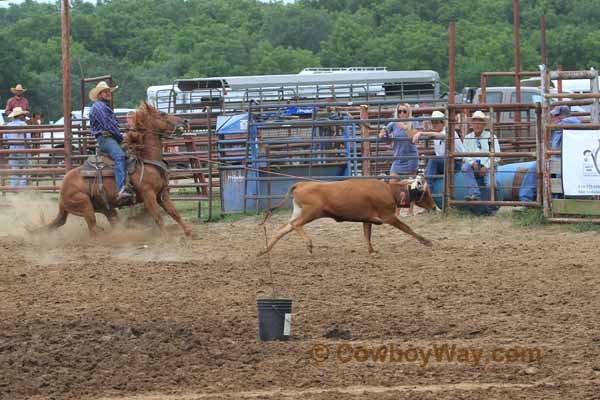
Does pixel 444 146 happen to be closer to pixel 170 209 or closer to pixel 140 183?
pixel 170 209

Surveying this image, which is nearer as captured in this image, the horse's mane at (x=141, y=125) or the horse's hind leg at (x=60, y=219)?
the horse's mane at (x=141, y=125)

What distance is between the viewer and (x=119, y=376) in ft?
19.9

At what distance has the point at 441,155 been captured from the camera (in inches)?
551

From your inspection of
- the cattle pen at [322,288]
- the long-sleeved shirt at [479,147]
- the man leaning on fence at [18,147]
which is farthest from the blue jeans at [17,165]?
the long-sleeved shirt at [479,147]

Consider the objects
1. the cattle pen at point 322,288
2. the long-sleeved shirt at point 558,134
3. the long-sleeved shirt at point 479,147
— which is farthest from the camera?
the long-sleeved shirt at point 479,147

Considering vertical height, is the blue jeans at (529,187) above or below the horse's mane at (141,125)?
below

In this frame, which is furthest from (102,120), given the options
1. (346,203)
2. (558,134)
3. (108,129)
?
(558,134)

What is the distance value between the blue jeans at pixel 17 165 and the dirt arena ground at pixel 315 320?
259 inches

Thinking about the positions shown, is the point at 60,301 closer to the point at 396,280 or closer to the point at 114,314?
the point at 114,314

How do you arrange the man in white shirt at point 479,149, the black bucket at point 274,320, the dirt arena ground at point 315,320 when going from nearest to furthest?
the dirt arena ground at point 315,320 → the black bucket at point 274,320 → the man in white shirt at point 479,149

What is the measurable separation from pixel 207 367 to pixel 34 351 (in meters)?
1.20

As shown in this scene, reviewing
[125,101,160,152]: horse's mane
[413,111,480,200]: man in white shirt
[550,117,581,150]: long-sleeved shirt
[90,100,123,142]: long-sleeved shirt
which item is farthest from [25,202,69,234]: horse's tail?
[550,117,581,150]: long-sleeved shirt

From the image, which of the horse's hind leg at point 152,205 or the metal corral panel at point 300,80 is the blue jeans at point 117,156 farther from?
the metal corral panel at point 300,80

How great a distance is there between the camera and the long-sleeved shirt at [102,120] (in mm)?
12547
